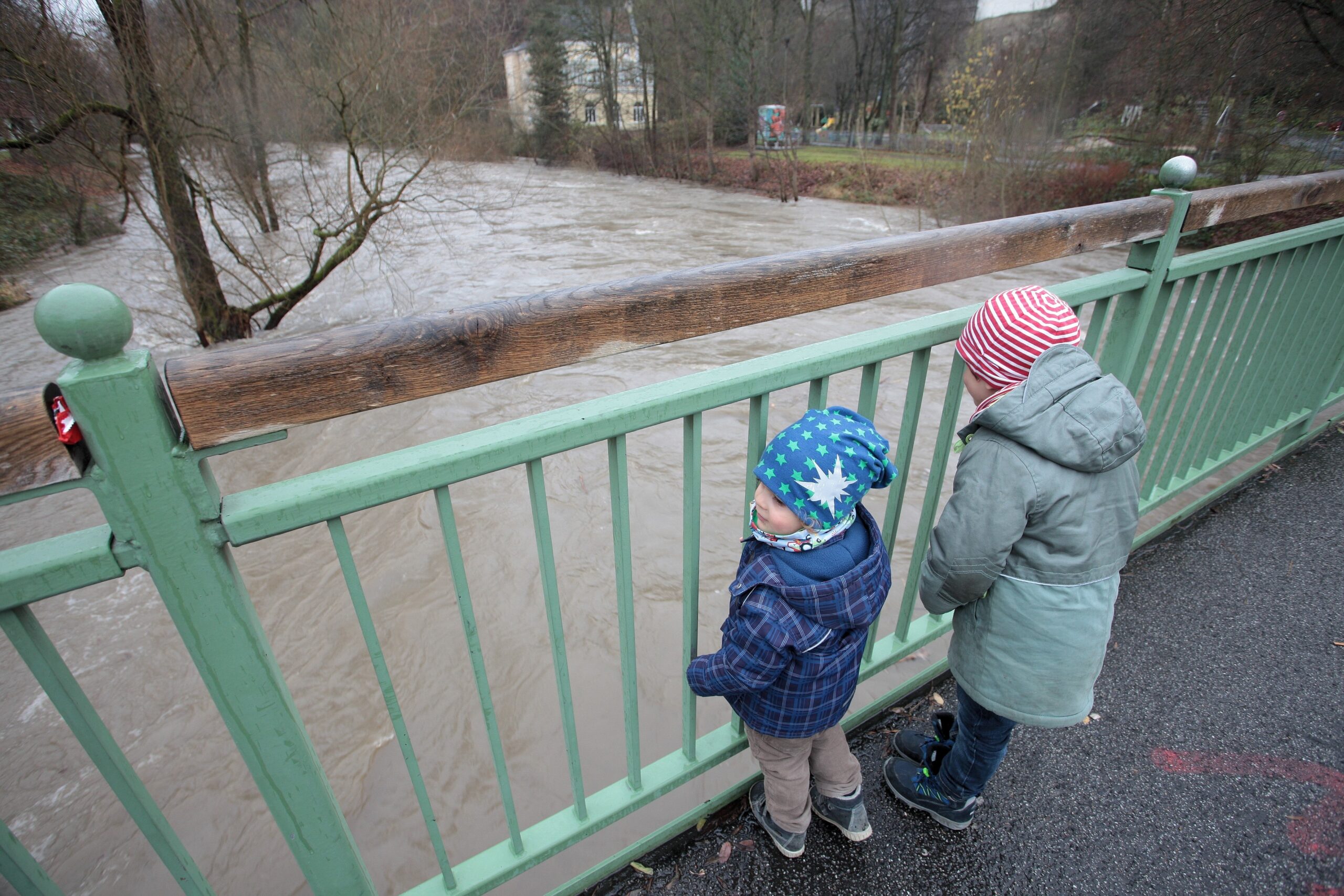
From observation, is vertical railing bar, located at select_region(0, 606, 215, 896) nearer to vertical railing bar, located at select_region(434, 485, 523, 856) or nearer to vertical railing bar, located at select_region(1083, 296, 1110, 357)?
vertical railing bar, located at select_region(434, 485, 523, 856)

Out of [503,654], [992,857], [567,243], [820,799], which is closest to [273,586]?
[503,654]

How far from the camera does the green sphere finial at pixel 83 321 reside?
2.40 ft

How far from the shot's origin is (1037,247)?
1.77m

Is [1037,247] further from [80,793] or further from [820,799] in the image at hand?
[80,793]

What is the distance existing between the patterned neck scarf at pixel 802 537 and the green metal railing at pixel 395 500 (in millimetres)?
142

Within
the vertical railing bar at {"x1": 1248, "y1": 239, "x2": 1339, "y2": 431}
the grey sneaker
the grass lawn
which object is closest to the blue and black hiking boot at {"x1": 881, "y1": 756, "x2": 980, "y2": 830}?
the grey sneaker

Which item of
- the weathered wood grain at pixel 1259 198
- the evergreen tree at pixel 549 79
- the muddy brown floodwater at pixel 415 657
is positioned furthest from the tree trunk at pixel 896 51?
the weathered wood grain at pixel 1259 198

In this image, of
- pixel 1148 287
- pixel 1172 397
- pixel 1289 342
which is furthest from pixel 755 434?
pixel 1289 342

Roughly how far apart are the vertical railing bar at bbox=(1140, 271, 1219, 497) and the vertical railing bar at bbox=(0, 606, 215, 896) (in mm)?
2876

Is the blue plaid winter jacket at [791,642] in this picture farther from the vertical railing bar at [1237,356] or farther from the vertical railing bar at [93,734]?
the vertical railing bar at [1237,356]

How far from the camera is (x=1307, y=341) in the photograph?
2.91 m

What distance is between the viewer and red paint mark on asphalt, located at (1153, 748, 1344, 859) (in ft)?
5.78

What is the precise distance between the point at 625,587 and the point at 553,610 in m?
0.18

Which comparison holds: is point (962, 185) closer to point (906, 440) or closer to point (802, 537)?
point (906, 440)
